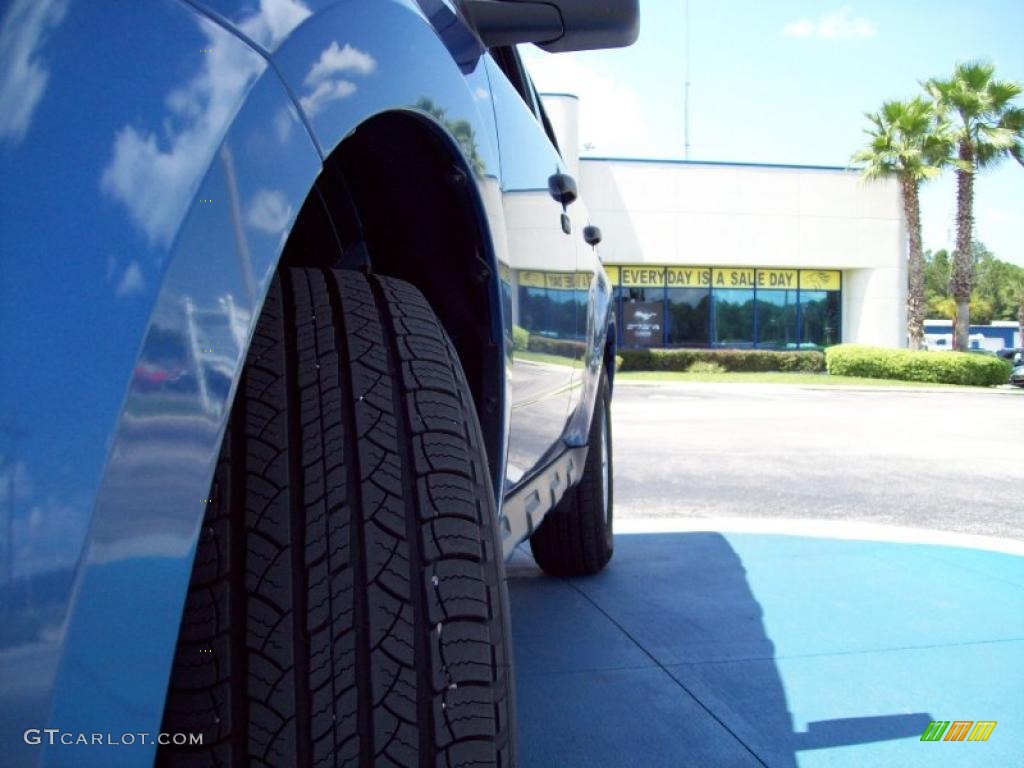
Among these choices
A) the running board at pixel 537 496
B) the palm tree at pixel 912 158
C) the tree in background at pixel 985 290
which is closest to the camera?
the running board at pixel 537 496

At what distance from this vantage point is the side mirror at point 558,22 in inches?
63.0

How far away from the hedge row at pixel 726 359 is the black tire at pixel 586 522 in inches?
967

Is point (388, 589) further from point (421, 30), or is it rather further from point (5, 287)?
point (421, 30)

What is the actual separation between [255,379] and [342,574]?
0.26 meters

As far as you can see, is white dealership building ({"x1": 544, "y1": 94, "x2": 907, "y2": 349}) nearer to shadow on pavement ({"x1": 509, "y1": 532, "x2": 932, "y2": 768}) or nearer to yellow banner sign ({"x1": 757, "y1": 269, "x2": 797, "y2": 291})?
yellow banner sign ({"x1": 757, "y1": 269, "x2": 797, "y2": 291})

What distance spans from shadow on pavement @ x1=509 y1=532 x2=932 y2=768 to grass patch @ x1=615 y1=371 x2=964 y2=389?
64.5ft

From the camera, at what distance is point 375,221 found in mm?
1644

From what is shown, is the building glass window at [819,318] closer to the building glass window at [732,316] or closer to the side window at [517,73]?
the building glass window at [732,316]

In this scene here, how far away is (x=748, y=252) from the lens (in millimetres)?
29656

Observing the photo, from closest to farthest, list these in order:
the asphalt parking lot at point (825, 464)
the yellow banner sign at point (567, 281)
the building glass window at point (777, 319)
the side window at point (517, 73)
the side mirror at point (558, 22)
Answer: the side mirror at point (558, 22)
the yellow banner sign at point (567, 281)
the side window at point (517, 73)
the asphalt parking lot at point (825, 464)
the building glass window at point (777, 319)

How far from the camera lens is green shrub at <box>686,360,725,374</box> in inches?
1107

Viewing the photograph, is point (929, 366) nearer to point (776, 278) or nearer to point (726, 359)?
point (726, 359)

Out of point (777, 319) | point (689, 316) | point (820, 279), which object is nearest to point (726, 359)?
point (689, 316)

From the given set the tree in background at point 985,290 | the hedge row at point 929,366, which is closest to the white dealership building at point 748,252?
the hedge row at point 929,366
